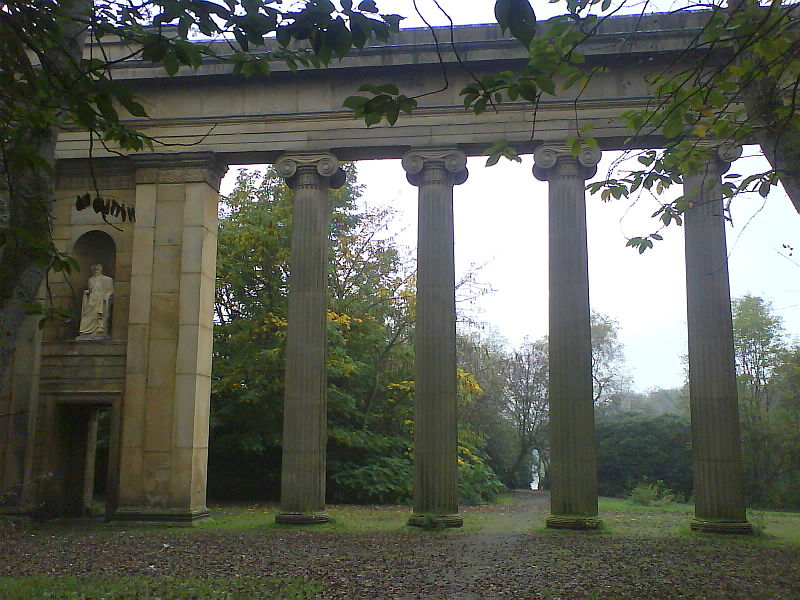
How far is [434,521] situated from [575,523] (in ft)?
12.3

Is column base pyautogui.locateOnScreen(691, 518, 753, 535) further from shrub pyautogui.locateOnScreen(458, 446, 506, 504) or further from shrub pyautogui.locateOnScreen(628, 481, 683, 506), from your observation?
shrub pyautogui.locateOnScreen(458, 446, 506, 504)

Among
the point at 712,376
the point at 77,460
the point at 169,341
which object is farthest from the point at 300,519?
the point at 712,376

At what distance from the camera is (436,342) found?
23125mm

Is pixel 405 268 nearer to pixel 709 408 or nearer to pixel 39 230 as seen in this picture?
pixel 709 408

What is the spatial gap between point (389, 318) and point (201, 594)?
26424 millimetres

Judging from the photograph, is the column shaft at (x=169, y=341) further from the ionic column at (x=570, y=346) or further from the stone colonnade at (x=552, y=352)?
the ionic column at (x=570, y=346)

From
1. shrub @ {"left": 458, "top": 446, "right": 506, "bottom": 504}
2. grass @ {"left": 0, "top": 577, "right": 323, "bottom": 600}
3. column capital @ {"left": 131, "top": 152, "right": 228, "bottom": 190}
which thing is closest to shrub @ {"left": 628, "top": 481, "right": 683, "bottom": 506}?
shrub @ {"left": 458, "top": 446, "right": 506, "bottom": 504}

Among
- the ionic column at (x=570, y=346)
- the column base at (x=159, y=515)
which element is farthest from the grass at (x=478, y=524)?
the ionic column at (x=570, y=346)

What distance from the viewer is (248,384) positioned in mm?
35688

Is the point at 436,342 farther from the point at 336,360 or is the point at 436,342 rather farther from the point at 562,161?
the point at 336,360

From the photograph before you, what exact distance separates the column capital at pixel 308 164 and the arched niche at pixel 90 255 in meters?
6.14

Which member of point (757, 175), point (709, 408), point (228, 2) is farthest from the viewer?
point (709, 408)

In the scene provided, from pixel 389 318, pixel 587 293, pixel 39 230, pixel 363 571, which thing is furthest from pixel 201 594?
pixel 389 318

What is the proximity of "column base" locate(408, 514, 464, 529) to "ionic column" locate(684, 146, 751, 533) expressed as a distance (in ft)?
20.7
